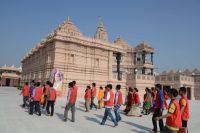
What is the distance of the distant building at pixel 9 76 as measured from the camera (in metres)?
60.3

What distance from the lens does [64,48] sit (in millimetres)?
24625

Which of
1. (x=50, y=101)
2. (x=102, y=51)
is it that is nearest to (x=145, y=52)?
(x=102, y=51)

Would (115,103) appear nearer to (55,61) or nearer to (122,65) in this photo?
(55,61)

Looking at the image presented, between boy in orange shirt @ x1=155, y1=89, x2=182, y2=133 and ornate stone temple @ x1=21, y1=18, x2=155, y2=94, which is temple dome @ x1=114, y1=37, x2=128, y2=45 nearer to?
ornate stone temple @ x1=21, y1=18, x2=155, y2=94

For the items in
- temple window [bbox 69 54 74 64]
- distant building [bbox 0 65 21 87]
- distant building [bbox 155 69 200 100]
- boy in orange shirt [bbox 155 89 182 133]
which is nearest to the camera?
boy in orange shirt [bbox 155 89 182 133]

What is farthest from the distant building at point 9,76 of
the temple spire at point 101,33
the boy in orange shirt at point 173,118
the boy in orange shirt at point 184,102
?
the boy in orange shirt at point 173,118

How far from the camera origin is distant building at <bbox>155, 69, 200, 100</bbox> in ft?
120

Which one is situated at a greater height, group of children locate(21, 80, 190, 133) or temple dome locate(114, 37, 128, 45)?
temple dome locate(114, 37, 128, 45)

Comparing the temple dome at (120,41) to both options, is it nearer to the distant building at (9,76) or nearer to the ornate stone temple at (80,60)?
the ornate stone temple at (80,60)

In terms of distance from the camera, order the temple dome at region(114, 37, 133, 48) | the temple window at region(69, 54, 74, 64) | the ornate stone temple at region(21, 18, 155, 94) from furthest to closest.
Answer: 1. the temple dome at region(114, 37, 133, 48)
2. the temple window at region(69, 54, 74, 64)
3. the ornate stone temple at region(21, 18, 155, 94)

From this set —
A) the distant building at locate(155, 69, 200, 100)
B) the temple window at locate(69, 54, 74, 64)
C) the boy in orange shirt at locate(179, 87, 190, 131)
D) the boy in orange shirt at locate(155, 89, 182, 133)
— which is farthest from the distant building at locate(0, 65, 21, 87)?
the boy in orange shirt at locate(155, 89, 182, 133)

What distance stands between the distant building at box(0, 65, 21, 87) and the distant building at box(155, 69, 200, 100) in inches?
1700

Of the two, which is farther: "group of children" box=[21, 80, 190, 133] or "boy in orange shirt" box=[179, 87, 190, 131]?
"boy in orange shirt" box=[179, 87, 190, 131]

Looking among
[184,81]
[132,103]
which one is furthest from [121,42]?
[132,103]
